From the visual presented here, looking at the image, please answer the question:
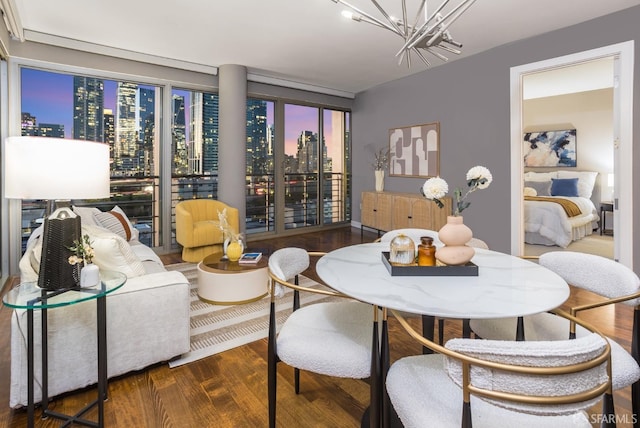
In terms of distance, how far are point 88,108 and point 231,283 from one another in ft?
10.7

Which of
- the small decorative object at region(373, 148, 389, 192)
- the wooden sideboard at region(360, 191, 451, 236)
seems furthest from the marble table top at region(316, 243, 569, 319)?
the small decorative object at region(373, 148, 389, 192)

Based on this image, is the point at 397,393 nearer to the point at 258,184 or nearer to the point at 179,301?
the point at 179,301

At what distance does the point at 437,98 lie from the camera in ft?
17.1

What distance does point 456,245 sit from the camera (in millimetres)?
1565

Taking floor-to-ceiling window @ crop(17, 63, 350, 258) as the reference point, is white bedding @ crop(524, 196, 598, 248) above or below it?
below

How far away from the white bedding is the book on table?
4.03m

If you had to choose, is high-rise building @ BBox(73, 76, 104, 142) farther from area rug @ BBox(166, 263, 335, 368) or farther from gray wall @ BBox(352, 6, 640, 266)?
gray wall @ BBox(352, 6, 640, 266)

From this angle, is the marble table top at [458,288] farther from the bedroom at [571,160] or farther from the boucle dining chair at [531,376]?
the bedroom at [571,160]

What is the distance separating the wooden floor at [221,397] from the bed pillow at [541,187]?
4.33m

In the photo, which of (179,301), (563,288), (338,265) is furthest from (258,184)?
(563,288)

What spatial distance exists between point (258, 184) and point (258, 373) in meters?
4.38

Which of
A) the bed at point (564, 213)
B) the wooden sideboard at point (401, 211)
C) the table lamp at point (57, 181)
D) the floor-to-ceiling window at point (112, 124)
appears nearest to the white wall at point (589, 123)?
the bed at point (564, 213)

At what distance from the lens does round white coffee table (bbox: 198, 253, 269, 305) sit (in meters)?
3.01

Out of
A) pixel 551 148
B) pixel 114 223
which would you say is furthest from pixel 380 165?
pixel 114 223
